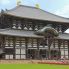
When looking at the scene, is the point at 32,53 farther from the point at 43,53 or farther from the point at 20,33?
the point at 20,33

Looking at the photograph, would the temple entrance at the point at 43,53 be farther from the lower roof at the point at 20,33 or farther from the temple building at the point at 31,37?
the lower roof at the point at 20,33

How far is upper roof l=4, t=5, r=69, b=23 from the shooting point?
189 feet

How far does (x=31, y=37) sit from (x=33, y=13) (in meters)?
9.36

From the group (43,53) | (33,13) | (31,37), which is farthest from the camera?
(33,13)

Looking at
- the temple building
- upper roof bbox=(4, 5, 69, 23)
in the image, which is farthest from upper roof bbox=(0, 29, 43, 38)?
upper roof bbox=(4, 5, 69, 23)

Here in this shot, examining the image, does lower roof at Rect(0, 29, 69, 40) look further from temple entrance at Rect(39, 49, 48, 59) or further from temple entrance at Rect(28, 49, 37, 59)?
temple entrance at Rect(39, 49, 48, 59)

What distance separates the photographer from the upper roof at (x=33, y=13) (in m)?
57.5

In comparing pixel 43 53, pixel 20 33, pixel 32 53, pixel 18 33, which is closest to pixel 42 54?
pixel 43 53

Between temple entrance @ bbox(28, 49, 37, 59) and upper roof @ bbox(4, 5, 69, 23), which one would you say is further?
upper roof @ bbox(4, 5, 69, 23)

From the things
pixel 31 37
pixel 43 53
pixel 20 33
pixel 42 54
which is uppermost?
pixel 20 33

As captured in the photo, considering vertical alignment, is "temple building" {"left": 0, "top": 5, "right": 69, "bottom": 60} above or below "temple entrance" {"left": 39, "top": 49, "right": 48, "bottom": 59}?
above

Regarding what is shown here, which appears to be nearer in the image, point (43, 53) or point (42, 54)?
point (42, 54)

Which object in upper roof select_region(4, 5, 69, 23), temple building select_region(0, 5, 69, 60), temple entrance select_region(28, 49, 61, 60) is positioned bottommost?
temple entrance select_region(28, 49, 61, 60)

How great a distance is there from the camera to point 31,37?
174 ft
